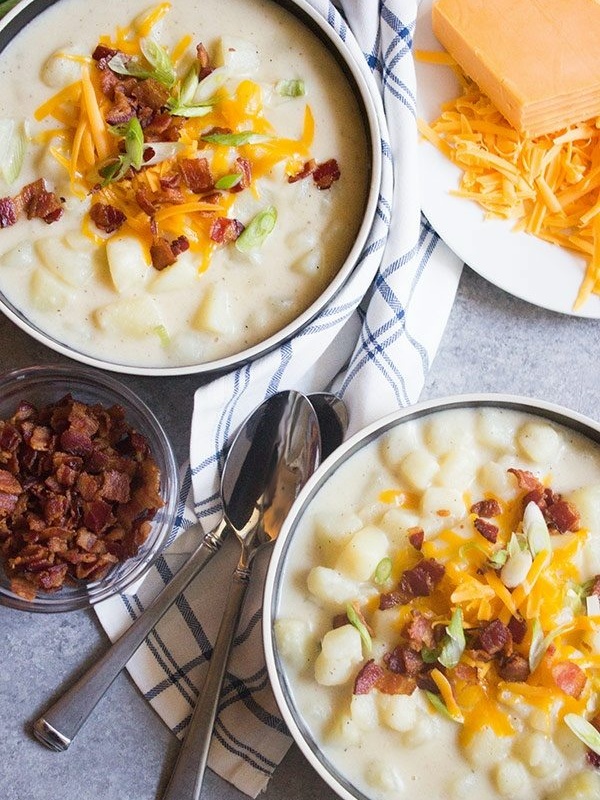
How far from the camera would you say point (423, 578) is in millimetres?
2189

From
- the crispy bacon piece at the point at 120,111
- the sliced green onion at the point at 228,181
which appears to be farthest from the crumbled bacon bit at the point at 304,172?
the crispy bacon piece at the point at 120,111

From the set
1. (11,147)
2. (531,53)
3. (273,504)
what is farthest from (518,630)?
(11,147)

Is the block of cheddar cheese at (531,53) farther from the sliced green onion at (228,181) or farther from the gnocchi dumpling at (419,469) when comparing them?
the gnocchi dumpling at (419,469)

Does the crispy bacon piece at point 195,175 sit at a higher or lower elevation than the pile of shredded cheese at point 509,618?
higher

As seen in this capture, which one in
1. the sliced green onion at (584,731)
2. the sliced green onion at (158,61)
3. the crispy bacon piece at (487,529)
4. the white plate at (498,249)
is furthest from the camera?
the white plate at (498,249)

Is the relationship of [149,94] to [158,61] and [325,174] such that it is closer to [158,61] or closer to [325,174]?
[158,61]

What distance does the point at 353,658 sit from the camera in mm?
2180

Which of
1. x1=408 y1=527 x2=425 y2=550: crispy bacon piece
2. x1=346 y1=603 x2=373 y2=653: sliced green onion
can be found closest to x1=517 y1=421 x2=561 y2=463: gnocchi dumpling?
x1=408 y1=527 x2=425 y2=550: crispy bacon piece

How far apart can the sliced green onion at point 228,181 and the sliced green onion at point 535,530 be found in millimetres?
957

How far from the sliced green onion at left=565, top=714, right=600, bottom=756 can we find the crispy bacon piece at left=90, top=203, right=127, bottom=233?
1444 mm

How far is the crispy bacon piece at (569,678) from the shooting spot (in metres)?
2.14

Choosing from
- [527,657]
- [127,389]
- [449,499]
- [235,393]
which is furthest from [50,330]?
[527,657]

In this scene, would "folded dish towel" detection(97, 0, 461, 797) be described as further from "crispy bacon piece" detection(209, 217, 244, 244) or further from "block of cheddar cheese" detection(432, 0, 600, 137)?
"crispy bacon piece" detection(209, 217, 244, 244)

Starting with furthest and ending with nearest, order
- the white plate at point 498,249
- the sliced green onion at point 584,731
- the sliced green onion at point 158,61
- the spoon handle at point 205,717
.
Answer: the white plate at point 498,249
the spoon handle at point 205,717
the sliced green onion at point 158,61
the sliced green onion at point 584,731
